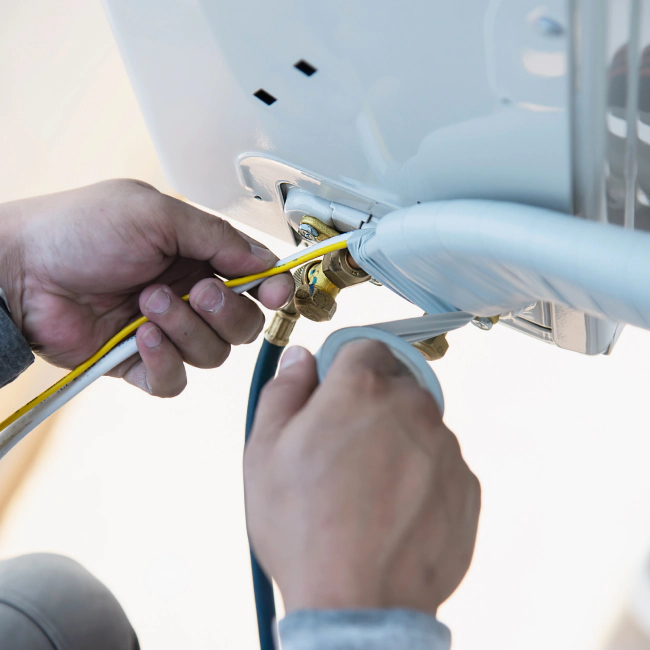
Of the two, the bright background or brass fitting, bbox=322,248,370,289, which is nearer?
brass fitting, bbox=322,248,370,289

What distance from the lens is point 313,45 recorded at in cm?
29

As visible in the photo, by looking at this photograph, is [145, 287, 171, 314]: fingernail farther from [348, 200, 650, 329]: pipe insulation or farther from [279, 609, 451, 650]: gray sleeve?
[279, 609, 451, 650]: gray sleeve

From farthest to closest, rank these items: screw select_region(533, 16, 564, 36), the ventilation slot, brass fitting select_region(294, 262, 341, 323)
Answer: brass fitting select_region(294, 262, 341, 323) → the ventilation slot → screw select_region(533, 16, 564, 36)

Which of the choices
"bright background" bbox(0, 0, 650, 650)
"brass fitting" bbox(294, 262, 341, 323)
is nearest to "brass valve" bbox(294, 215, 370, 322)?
"brass fitting" bbox(294, 262, 341, 323)

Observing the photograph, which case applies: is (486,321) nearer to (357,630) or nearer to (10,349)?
(357,630)

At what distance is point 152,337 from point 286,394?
8.9 inches

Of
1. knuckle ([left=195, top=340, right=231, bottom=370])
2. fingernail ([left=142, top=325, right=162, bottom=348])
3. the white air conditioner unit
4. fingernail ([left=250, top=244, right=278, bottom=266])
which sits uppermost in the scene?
the white air conditioner unit

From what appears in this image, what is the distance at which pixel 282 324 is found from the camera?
484 mm

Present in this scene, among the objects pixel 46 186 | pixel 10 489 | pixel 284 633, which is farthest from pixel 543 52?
pixel 10 489

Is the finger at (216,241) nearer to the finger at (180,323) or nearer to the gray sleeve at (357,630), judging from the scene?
the finger at (180,323)

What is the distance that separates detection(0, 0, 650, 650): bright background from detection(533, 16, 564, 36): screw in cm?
62

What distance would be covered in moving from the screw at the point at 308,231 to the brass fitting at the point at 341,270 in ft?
0.06

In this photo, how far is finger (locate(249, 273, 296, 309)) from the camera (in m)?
0.46

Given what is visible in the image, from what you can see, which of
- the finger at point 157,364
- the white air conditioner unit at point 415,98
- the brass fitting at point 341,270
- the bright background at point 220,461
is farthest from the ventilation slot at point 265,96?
the bright background at point 220,461
